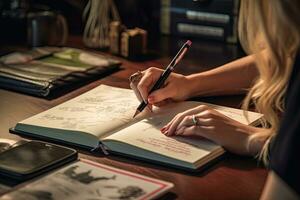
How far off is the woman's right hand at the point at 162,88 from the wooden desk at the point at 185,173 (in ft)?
0.26

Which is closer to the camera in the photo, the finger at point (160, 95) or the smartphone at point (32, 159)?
the smartphone at point (32, 159)

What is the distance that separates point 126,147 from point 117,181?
15 cm

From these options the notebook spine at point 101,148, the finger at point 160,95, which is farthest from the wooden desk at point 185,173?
the finger at point 160,95

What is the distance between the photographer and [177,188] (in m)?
1.25

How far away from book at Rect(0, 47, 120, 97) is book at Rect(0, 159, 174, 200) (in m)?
0.50

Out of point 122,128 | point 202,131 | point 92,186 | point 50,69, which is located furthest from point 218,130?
point 50,69

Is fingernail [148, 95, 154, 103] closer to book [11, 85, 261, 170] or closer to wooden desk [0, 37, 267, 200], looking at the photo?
book [11, 85, 261, 170]

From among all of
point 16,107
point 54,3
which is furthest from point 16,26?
point 16,107

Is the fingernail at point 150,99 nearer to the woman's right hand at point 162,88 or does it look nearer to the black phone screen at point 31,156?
the woman's right hand at point 162,88

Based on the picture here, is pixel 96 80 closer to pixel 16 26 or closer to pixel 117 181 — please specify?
pixel 16 26

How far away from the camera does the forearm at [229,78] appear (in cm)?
171

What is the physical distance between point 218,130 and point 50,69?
0.62 m

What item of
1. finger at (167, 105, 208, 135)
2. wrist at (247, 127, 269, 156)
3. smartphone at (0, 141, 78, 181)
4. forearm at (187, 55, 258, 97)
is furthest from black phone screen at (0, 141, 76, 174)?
forearm at (187, 55, 258, 97)

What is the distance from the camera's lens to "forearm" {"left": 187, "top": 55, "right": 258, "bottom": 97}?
67.2 inches
